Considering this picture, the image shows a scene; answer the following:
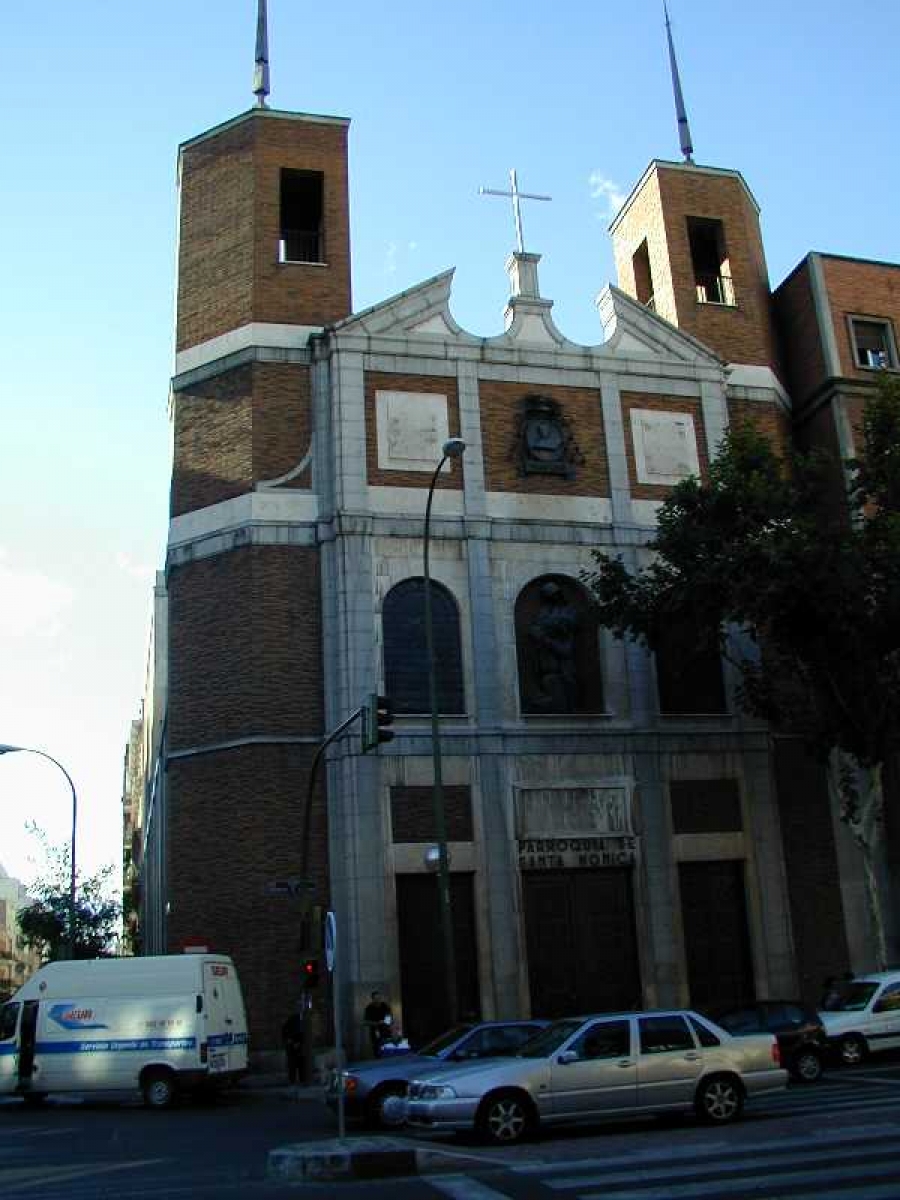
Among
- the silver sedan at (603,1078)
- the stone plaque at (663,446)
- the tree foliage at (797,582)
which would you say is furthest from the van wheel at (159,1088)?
the stone plaque at (663,446)

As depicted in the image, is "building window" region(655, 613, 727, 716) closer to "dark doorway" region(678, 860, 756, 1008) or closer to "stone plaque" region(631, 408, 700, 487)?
"dark doorway" region(678, 860, 756, 1008)

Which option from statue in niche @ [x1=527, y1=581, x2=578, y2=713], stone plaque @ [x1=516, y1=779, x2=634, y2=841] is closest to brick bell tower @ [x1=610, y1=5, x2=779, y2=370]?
statue in niche @ [x1=527, y1=581, x2=578, y2=713]

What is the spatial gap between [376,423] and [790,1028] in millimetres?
14853

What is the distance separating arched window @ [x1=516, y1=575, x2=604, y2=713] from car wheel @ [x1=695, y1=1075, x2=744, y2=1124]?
510 inches

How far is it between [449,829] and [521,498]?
7500 millimetres

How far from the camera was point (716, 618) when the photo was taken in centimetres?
2462

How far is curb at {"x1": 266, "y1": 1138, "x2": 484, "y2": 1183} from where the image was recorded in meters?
11.5

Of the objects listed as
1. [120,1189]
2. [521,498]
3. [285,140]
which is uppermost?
[285,140]

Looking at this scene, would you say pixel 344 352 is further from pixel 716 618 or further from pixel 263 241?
pixel 716 618

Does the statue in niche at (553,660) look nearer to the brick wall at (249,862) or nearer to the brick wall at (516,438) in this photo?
the brick wall at (516,438)

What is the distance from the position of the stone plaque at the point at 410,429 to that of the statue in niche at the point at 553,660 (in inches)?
157

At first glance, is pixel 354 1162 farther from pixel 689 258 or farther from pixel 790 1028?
pixel 689 258

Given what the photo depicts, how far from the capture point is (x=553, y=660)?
2720 cm

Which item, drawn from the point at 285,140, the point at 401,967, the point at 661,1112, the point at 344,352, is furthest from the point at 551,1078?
the point at 285,140
